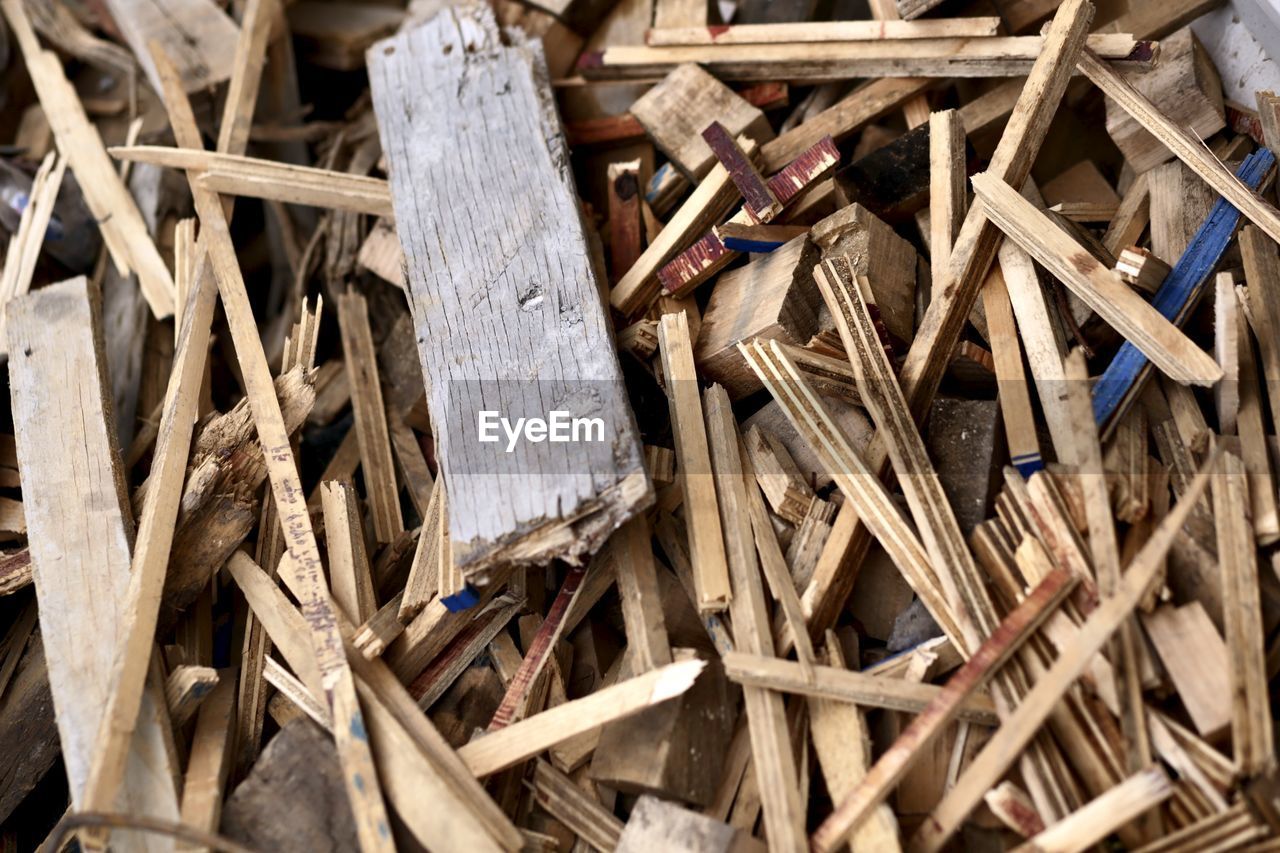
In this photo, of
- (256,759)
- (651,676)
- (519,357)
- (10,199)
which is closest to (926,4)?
(519,357)

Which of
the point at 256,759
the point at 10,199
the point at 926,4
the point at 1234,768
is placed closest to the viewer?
the point at 1234,768

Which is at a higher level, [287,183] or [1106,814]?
[287,183]

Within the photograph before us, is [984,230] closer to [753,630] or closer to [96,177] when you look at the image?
[753,630]

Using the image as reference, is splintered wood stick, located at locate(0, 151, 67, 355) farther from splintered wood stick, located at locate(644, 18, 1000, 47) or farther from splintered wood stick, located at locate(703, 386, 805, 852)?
splintered wood stick, located at locate(703, 386, 805, 852)

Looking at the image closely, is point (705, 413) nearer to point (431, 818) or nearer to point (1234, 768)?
point (431, 818)

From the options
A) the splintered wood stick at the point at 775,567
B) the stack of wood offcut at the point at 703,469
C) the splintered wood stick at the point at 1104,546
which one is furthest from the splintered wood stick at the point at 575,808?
the splintered wood stick at the point at 1104,546

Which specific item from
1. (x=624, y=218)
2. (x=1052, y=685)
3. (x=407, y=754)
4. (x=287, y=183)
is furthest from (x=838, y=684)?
(x=287, y=183)

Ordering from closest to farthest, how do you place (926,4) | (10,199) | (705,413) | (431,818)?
A: (431,818)
(705,413)
(926,4)
(10,199)
